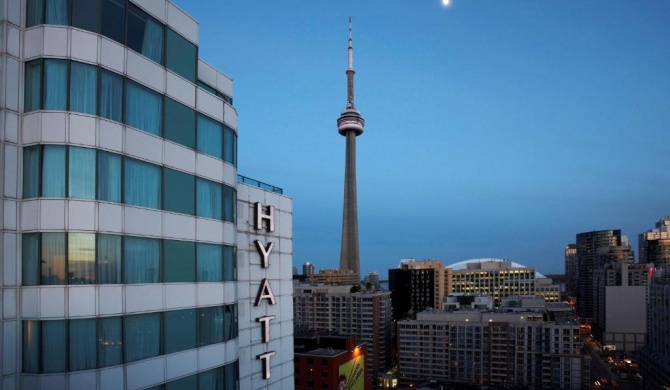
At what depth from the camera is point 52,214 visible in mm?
14070

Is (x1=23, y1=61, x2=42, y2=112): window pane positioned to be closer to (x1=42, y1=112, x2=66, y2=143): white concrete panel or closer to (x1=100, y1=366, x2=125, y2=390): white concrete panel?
(x1=42, y1=112, x2=66, y2=143): white concrete panel

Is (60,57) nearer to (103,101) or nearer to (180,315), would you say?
(103,101)

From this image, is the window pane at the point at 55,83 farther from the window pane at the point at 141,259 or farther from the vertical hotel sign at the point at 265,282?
the vertical hotel sign at the point at 265,282

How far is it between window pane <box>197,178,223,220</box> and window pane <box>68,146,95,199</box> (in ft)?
16.5

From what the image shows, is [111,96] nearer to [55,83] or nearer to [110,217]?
[55,83]

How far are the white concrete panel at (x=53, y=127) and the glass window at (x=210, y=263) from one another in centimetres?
652

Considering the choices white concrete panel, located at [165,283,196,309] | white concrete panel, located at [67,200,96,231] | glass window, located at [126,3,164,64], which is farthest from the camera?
white concrete panel, located at [165,283,196,309]

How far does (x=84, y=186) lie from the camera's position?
14.4 meters

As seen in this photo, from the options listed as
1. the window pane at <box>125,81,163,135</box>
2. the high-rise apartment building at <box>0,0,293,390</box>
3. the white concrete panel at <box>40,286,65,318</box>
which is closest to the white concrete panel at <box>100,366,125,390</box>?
the high-rise apartment building at <box>0,0,293,390</box>

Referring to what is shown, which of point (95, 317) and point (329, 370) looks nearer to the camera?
point (95, 317)

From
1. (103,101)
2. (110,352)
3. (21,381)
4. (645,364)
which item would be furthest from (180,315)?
(645,364)

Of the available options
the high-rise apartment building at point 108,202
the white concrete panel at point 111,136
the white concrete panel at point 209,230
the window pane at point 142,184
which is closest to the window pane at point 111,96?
the high-rise apartment building at point 108,202

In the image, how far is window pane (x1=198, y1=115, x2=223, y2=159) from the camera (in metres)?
19.7

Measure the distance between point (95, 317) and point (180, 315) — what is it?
378 cm
